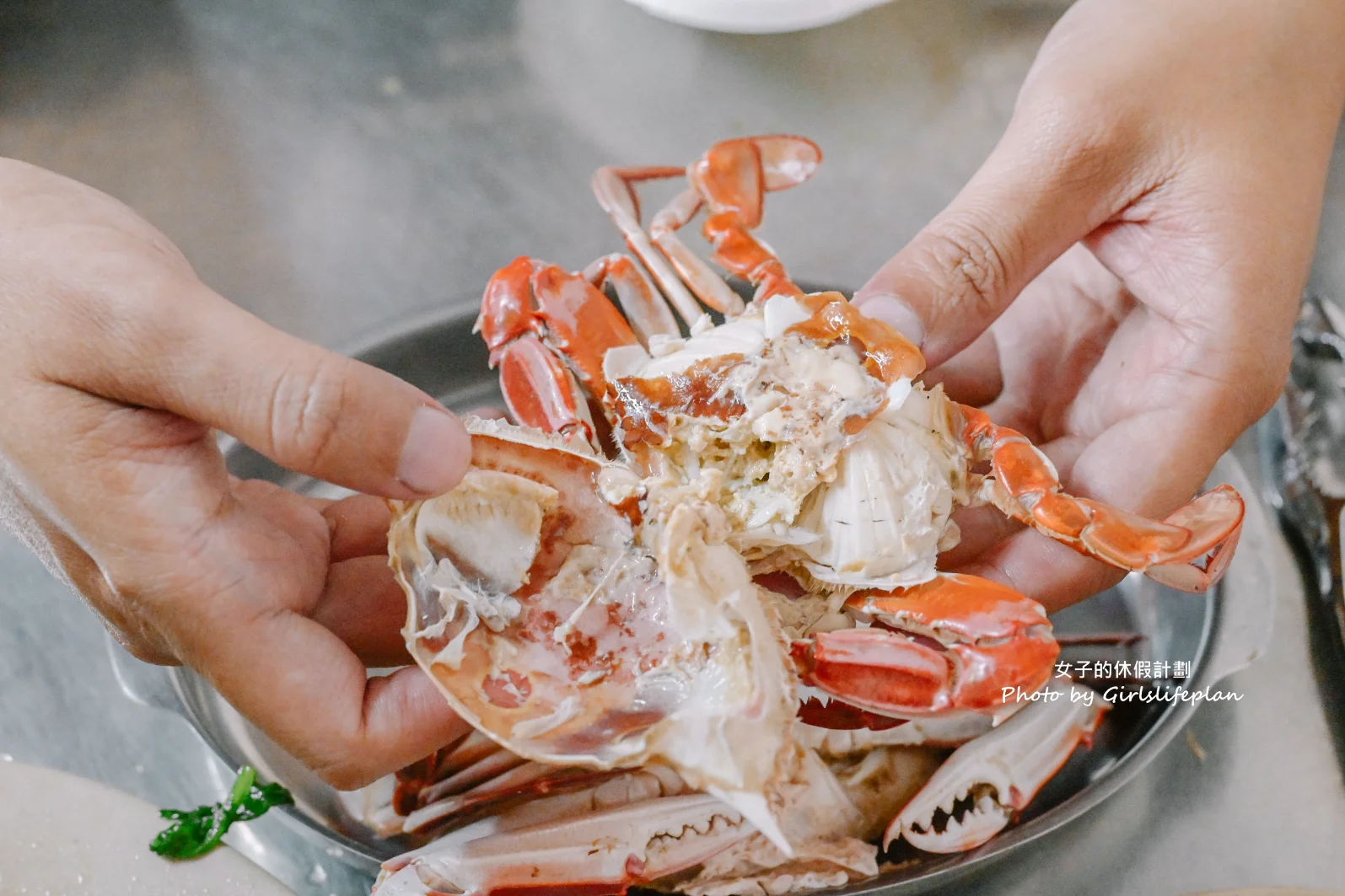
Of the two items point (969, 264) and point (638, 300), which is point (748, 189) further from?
point (969, 264)

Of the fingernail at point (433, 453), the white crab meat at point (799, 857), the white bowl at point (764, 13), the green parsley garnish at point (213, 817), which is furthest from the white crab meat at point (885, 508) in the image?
the white bowl at point (764, 13)

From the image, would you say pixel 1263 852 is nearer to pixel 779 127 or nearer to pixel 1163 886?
pixel 1163 886

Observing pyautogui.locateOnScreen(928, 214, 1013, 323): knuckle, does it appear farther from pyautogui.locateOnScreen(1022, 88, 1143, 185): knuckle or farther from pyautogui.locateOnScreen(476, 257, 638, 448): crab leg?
pyautogui.locateOnScreen(476, 257, 638, 448): crab leg

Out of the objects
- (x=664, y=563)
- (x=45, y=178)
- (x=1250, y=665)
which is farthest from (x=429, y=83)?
(x=1250, y=665)

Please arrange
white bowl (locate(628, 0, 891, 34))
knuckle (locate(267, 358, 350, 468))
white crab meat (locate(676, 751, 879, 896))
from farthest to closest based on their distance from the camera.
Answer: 1. white bowl (locate(628, 0, 891, 34))
2. white crab meat (locate(676, 751, 879, 896))
3. knuckle (locate(267, 358, 350, 468))

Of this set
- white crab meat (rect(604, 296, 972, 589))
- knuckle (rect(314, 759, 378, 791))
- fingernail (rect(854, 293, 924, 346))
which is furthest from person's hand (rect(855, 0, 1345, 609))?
knuckle (rect(314, 759, 378, 791))

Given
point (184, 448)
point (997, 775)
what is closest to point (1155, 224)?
point (997, 775)

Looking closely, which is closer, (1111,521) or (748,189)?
(1111,521)
